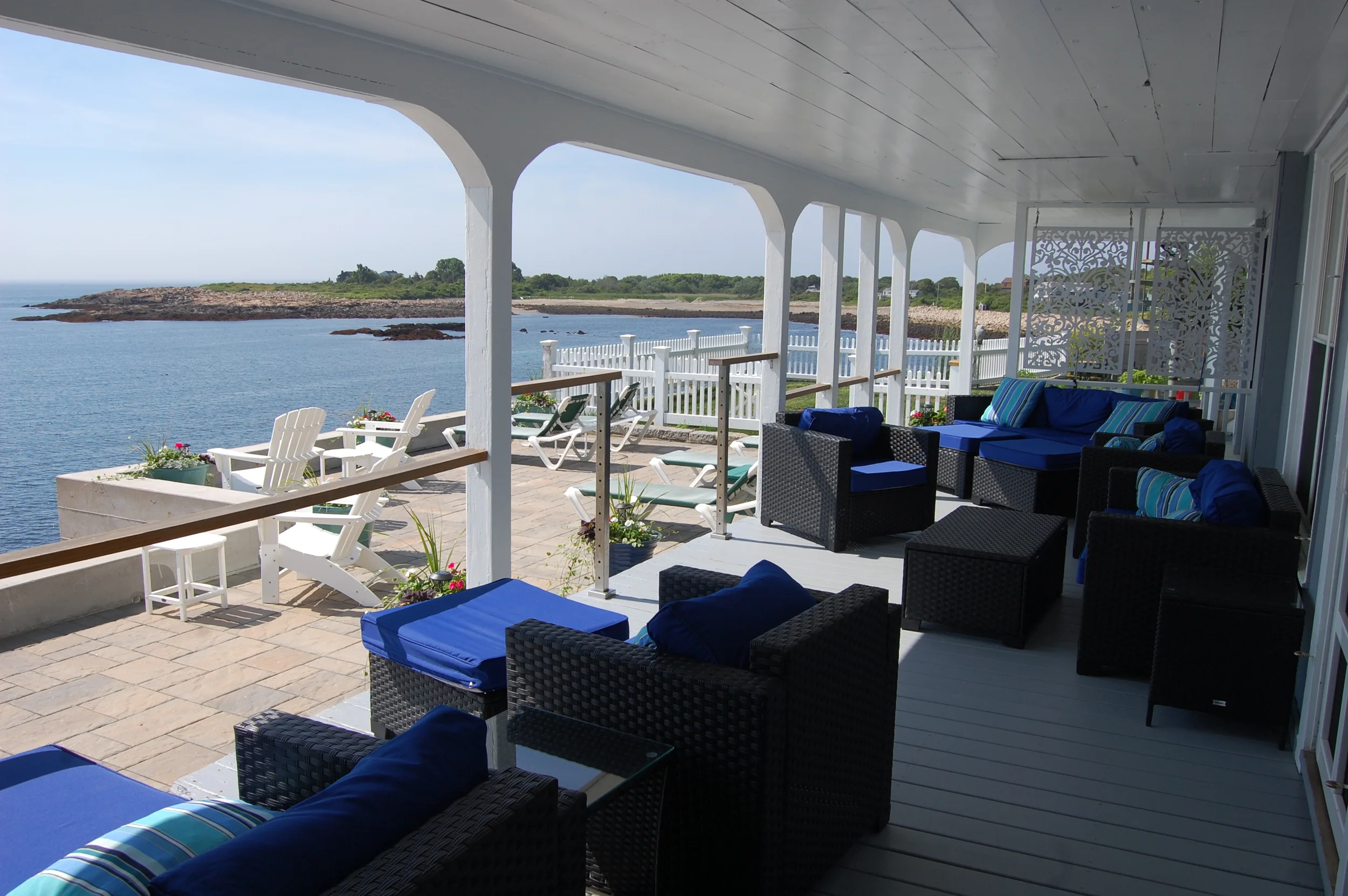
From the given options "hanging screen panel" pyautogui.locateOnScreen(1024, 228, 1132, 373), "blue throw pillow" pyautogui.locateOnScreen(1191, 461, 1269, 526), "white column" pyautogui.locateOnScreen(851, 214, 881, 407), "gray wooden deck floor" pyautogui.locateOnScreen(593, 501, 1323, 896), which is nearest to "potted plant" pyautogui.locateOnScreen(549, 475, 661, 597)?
"gray wooden deck floor" pyautogui.locateOnScreen(593, 501, 1323, 896)

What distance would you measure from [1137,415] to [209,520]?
244 inches

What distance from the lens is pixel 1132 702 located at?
3.53 metres

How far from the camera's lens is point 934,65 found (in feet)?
11.9

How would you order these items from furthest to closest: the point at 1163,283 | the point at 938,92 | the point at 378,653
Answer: the point at 1163,283, the point at 938,92, the point at 378,653

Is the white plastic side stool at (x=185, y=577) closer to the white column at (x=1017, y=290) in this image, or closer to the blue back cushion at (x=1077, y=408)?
the blue back cushion at (x=1077, y=408)

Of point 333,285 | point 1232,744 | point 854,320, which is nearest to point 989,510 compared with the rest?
point 1232,744

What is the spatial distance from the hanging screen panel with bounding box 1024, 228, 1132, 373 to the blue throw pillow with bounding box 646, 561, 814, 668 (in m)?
6.64

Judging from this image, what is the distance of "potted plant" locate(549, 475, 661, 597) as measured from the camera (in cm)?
541

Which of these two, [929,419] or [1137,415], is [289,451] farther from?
[1137,415]

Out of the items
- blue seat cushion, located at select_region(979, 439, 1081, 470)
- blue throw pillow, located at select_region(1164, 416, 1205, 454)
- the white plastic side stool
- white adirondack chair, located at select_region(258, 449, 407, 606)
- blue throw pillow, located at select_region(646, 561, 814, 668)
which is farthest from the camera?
blue seat cushion, located at select_region(979, 439, 1081, 470)

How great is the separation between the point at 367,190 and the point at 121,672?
37.2 metres

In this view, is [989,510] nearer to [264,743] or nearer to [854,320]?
[264,743]

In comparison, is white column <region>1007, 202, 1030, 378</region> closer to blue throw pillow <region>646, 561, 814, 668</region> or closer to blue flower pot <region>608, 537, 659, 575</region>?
blue flower pot <region>608, 537, 659, 575</region>

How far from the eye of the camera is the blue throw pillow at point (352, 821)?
1.17m
